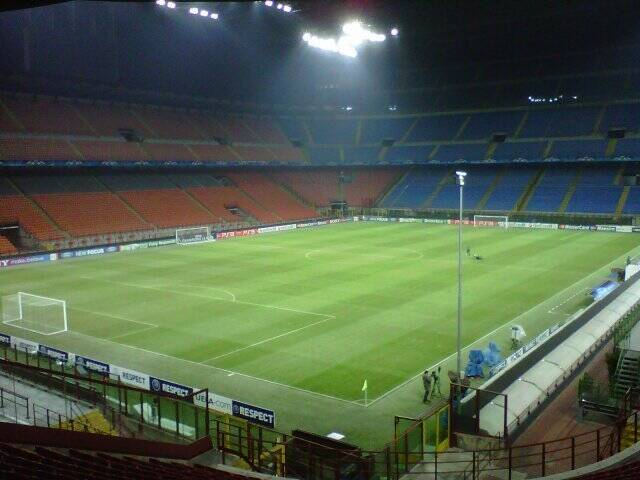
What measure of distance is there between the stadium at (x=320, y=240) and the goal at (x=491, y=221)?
28cm

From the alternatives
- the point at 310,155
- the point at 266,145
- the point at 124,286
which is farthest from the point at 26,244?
the point at 310,155

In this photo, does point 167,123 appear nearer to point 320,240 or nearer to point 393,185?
point 320,240

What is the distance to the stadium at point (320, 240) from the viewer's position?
46.7 ft

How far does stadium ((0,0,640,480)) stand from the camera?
14242 mm

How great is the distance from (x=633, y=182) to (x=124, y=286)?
196 ft

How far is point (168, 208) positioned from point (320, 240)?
709 inches

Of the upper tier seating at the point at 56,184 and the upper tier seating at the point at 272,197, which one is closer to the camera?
the upper tier seating at the point at 56,184

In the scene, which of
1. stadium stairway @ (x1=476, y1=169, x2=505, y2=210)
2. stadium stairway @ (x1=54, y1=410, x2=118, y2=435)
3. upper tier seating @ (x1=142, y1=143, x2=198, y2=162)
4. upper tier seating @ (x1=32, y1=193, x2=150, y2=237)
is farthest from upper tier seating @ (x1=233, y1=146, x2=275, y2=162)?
stadium stairway @ (x1=54, y1=410, x2=118, y2=435)

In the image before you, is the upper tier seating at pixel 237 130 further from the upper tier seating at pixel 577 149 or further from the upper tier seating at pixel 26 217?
the upper tier seating at pixel 577 149

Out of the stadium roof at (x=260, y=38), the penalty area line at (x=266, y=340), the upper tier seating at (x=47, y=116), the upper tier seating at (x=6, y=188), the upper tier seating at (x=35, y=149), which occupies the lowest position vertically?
the penalty area line at (x=266, y=340)

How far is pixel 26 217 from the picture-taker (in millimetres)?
51125

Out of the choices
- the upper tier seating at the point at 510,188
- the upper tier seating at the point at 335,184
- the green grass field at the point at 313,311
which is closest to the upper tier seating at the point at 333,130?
the upper tier seating at the point at 335,184

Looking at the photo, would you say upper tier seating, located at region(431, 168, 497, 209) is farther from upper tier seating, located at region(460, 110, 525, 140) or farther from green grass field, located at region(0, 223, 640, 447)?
green grass field, located at region(0, 223, 640, 447)

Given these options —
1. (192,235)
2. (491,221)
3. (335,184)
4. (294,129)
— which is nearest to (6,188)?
(192,235)
